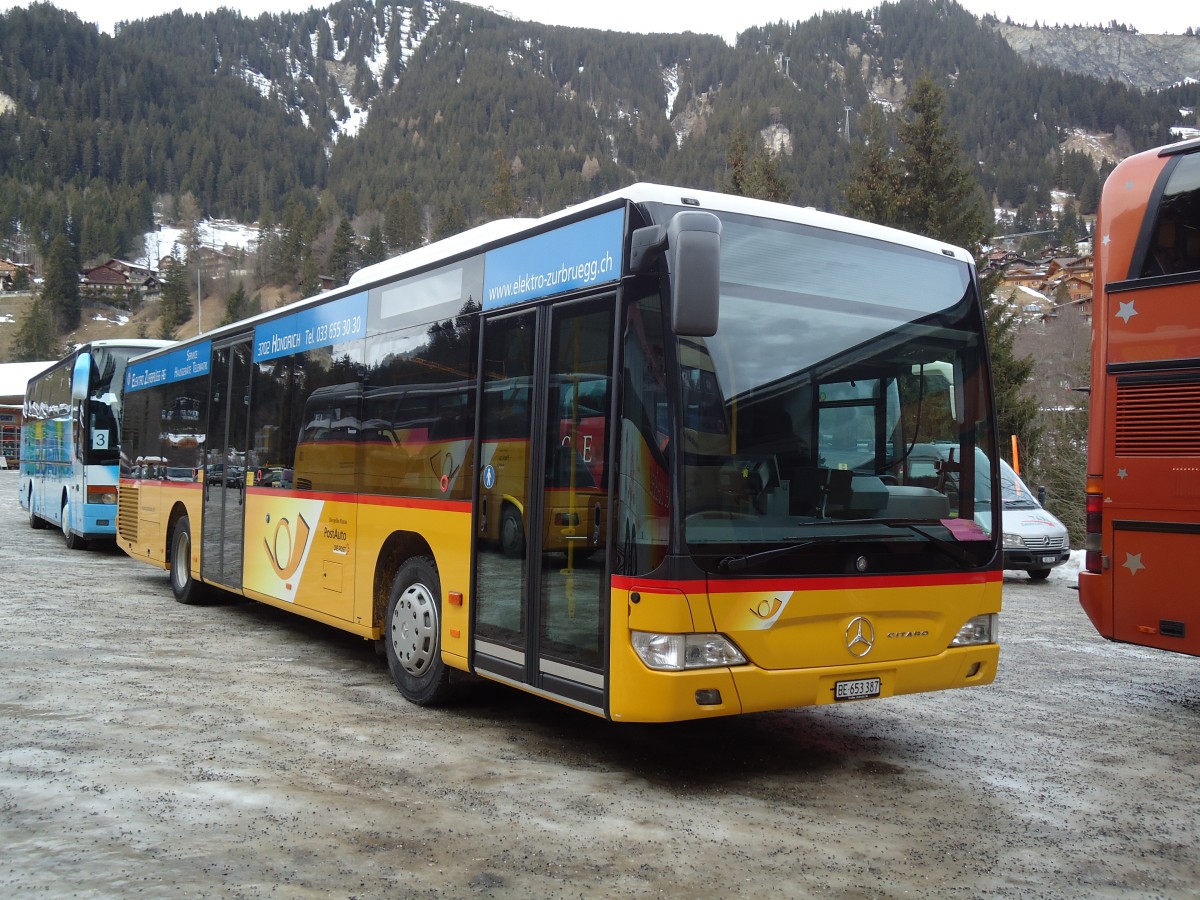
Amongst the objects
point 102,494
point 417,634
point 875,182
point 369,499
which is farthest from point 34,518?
point 875,182

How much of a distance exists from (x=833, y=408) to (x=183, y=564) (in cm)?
940

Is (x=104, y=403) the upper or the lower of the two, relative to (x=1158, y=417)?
upper

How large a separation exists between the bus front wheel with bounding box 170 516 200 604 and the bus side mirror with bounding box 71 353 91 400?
25.9ft

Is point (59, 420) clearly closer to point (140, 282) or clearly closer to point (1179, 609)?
point (1179, 609)

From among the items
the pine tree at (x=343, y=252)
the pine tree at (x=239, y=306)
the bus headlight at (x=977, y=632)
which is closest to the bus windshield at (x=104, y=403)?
the bus headlight at (x=977, y=632)

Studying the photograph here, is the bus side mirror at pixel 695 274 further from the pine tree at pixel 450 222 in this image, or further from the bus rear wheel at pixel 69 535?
the pine tree at pixel 450 222

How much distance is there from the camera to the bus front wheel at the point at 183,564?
12.7 m

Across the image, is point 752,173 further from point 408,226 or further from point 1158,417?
point 408,226

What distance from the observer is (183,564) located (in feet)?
42.4

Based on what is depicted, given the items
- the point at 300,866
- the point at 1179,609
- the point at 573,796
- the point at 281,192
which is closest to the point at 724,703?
the point at 573,796

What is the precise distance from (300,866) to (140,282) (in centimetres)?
16562

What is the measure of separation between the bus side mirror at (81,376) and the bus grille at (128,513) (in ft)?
16.9

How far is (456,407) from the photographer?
7.21 m

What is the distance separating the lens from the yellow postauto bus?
546cm
